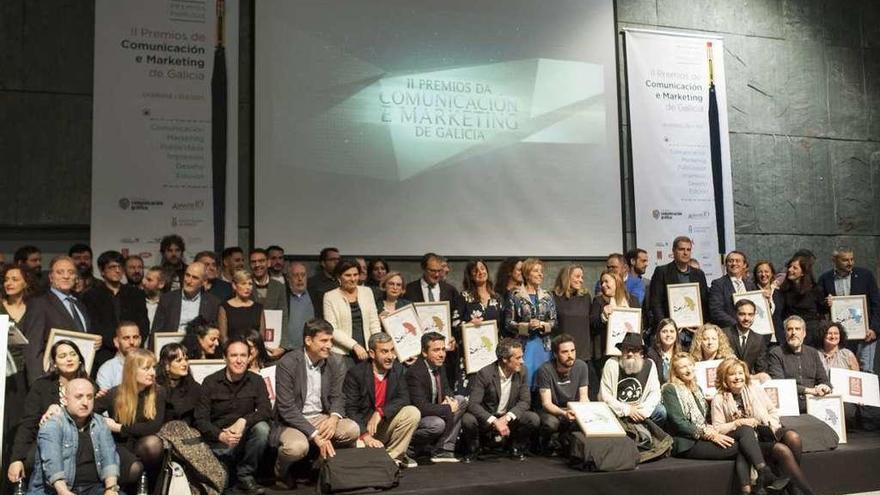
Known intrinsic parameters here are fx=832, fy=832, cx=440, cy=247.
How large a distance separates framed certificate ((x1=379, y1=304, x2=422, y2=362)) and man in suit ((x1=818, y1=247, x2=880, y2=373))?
401 cm

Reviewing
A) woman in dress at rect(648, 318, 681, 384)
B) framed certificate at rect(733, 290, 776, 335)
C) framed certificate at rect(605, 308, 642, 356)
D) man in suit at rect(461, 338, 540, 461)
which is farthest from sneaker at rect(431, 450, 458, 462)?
framed certificate at rect(733, 290, 776, 335)

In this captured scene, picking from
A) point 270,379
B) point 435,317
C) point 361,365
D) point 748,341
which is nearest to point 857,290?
point 748,341

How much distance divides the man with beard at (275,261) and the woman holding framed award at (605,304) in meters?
2.75

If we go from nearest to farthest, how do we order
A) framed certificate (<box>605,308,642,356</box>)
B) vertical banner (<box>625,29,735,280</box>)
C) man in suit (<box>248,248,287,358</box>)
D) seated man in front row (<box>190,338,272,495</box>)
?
seated man in front row (<box>190,338,272,495</box>)
man in suit (<box>248,248,287,358</box>)
framed certificate (<box>605,308,642,356</box>)
vertical banner (<box>625,29,735,280</box>)

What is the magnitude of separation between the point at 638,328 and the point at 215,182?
13.6 feet

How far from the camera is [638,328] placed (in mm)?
6922

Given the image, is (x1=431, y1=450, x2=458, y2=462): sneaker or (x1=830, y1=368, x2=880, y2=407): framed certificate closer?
(x1=431, y1=450, x2=458, y2=462): sneaker

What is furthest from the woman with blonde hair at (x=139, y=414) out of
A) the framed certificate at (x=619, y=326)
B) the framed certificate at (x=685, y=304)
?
the framed certificate at (x=685, y=304)

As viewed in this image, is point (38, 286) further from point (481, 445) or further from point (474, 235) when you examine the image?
point (474, 235)

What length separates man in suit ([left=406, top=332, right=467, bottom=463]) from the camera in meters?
6.00

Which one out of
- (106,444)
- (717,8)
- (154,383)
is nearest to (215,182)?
(154,383)

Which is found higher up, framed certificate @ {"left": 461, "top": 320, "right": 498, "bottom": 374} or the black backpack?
framed certificate @ {"left": 461, "top": 320, "right": 498, "bottom": 374}

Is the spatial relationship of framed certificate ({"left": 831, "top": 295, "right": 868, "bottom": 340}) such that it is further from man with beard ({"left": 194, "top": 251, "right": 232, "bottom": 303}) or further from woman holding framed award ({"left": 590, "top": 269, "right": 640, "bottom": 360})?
A: man with beard ({"left": 194, "top": 251, "right": 232, "bottom": 303})

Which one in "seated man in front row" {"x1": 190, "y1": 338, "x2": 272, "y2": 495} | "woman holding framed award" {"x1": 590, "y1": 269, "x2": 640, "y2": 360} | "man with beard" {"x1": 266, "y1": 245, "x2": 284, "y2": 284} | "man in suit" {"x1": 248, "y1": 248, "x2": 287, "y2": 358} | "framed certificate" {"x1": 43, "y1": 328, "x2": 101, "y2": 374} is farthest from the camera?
"man with beard" {"x1": 266, "y1": 245, "x2": 284, "y2": 284}
